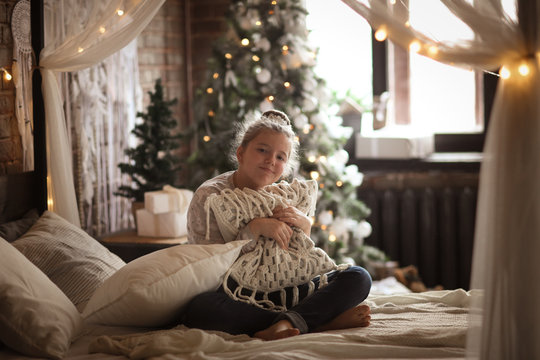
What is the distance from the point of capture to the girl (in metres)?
2.14

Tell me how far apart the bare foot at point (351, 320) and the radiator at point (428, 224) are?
8.10 feet

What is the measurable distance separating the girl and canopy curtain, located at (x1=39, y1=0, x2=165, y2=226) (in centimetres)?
65

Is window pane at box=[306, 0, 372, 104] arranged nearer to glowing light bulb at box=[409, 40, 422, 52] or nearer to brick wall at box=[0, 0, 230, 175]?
brick wall at box=[0, 0, 230, 175]

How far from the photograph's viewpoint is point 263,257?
2328 mm

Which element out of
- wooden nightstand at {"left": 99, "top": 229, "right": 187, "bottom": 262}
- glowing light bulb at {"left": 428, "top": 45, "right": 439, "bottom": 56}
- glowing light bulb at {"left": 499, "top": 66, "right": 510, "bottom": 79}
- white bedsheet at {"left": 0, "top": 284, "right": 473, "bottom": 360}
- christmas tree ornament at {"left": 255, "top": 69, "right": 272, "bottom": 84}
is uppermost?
christmas tree ornament at {"left": 255, "top": 69, "right": 272, "bottom": 84}

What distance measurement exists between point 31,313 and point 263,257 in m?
0.76

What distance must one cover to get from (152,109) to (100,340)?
1.89 m

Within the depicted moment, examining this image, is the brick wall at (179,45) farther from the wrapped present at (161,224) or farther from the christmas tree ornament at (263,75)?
the wrapped present at (161,224)

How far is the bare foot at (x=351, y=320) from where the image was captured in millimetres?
2197

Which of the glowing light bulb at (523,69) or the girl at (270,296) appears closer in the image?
the glowing light bulb at (523,69)

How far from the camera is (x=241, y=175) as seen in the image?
256 centimetres

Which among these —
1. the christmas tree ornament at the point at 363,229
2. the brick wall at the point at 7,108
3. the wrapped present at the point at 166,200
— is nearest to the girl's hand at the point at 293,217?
the wrapped present at the point at 166,200

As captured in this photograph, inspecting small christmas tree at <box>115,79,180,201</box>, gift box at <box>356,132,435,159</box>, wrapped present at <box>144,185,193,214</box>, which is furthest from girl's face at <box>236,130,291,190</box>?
gift box at <box>356,132,435,159</box>

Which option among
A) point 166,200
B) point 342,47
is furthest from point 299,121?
point 342,47
